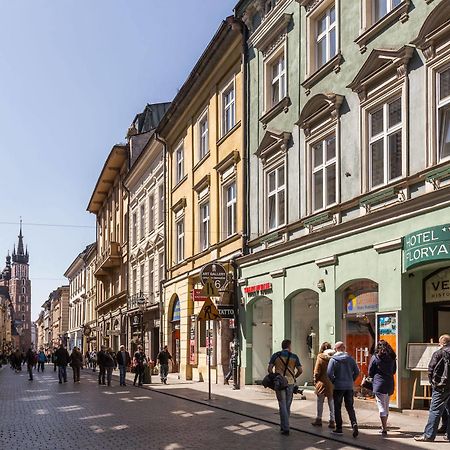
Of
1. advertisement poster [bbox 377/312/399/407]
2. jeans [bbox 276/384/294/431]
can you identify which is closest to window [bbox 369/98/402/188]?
advertisement poster [bbox 377/312/399/407]

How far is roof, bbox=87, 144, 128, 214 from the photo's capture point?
162 feet

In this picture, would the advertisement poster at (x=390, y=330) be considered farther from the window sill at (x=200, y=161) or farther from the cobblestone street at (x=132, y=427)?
the window sill at (x=200, y=161)

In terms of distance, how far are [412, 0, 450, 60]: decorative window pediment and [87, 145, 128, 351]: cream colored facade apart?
3534cm

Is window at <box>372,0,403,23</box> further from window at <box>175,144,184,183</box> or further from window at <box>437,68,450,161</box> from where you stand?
window at <box>175,144,184,183</box>

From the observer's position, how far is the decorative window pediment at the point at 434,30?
14.2 metres

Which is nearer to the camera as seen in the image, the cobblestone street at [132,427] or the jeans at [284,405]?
the cobblestone street at [132,427]

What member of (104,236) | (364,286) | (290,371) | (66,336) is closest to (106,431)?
(290,371)

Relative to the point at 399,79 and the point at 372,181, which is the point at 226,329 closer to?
the point at 372,181

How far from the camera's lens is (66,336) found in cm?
9862

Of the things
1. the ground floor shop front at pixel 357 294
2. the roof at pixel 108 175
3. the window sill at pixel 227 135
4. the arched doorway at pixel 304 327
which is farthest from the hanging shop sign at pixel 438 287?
the roof at pixel 108 175

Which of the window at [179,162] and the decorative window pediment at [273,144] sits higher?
the window at [179,162]

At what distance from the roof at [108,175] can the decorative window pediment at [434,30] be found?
35204 mm

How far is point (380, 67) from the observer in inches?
648

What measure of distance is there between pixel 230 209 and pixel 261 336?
16.1ft
